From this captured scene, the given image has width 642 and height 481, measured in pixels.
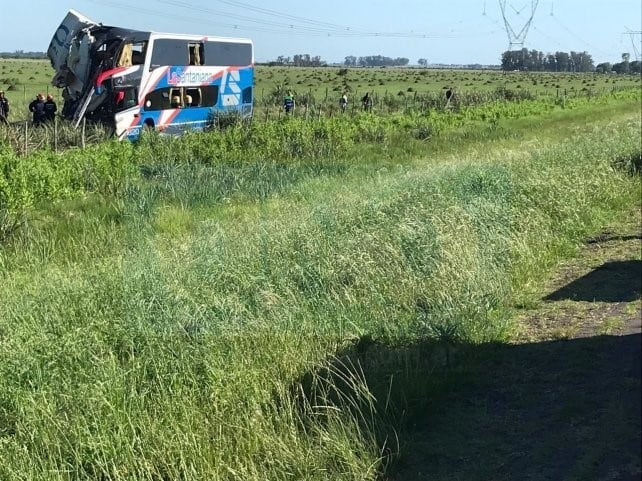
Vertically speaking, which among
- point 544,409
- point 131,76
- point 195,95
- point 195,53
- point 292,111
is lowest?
point 544,409

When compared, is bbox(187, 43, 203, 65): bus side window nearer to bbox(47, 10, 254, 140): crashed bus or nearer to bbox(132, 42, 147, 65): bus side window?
bbox(47, 10, 254, 140): crashed bus

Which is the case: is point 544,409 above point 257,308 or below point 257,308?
below

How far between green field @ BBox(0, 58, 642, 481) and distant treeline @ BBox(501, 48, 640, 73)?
1770 centimetres

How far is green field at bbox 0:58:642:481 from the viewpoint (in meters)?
4.31

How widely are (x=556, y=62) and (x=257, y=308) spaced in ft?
161

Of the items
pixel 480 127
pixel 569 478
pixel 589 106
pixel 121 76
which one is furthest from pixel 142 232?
pixel 589 106

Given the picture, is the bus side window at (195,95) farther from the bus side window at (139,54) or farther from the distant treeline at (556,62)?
the distant treeline at (556,62)

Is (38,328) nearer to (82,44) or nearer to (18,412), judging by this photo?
(18,412)

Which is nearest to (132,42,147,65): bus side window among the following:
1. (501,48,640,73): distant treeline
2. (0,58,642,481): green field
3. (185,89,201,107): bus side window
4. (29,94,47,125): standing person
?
(185,89,201,107): bus side window

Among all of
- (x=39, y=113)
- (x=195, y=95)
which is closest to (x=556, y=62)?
(x=195, y=95)

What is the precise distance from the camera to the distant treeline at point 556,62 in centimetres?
3171

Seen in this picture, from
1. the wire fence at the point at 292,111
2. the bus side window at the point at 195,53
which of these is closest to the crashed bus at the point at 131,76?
the bus side window at the point at 195,53

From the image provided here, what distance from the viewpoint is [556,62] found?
50219mm

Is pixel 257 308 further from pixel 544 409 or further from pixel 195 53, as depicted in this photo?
pixel 195 53
